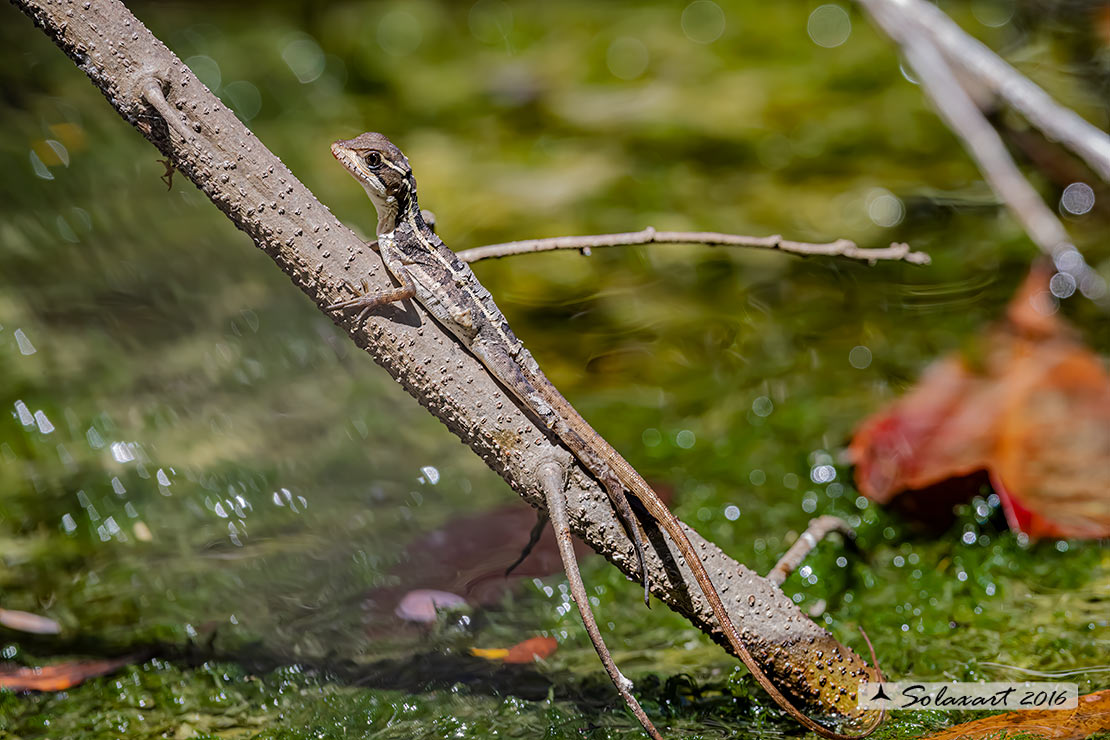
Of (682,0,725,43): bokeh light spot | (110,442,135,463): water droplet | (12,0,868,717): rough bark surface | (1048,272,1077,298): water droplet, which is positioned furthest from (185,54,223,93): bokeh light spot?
(1048,272,1077,298): water droplet

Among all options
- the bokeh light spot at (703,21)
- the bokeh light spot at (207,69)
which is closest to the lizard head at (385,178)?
the bokeh light spot at (207,69)

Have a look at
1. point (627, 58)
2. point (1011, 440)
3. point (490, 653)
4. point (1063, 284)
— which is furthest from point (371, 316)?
point (627, 58)

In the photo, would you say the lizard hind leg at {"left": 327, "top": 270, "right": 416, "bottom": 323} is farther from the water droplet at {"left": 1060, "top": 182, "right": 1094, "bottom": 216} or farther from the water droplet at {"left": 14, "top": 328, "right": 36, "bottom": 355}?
the water droplet at {"left": 1060, "top": 182, "right": 1094, "bottom": 216}

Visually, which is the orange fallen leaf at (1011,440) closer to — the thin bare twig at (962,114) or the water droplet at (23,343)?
the thin bare twig at (962,114)

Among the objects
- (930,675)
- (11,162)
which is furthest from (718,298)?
(11,162)

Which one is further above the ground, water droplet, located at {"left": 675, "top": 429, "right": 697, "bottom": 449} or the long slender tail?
the long slender tail

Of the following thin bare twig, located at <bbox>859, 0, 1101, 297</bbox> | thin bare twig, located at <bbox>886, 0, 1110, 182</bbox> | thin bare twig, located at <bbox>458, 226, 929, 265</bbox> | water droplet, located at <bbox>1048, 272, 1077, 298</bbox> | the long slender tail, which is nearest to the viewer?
the long slender tail

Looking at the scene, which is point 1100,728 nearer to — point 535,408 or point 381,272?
point 535,408
